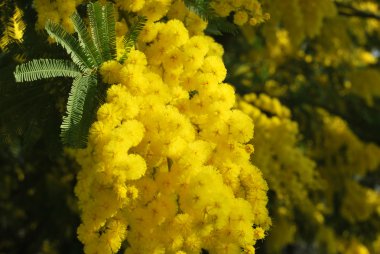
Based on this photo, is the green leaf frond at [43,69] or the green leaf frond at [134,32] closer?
the green leaf frond at [43,69]

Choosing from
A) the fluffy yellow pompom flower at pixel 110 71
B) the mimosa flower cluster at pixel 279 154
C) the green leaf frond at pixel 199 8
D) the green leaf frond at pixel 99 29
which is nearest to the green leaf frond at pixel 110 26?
the green leaf frond at pixel 99 29

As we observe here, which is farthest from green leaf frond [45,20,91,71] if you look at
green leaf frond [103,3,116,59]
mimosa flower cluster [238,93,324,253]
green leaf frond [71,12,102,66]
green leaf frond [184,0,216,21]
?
mimosa flower cluster [238,93,324,253]

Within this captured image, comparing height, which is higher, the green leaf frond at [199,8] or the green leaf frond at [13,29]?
the green leaf frond at [199,8]

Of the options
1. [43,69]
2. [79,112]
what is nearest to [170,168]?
[79,112]

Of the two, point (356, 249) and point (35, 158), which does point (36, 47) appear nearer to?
point (35, 158)

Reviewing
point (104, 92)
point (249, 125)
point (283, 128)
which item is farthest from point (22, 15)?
point (283, 128)

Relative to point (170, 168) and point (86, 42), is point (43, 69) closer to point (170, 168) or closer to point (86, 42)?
→ point (86, 42)

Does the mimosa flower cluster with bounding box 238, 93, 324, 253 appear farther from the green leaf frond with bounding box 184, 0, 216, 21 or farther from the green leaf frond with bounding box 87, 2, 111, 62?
the green leaf frond with bounding box 87, 2, 111, 62

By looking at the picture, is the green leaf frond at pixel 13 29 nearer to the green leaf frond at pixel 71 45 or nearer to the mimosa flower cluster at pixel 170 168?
the green leaf frond at pixel 71 45
